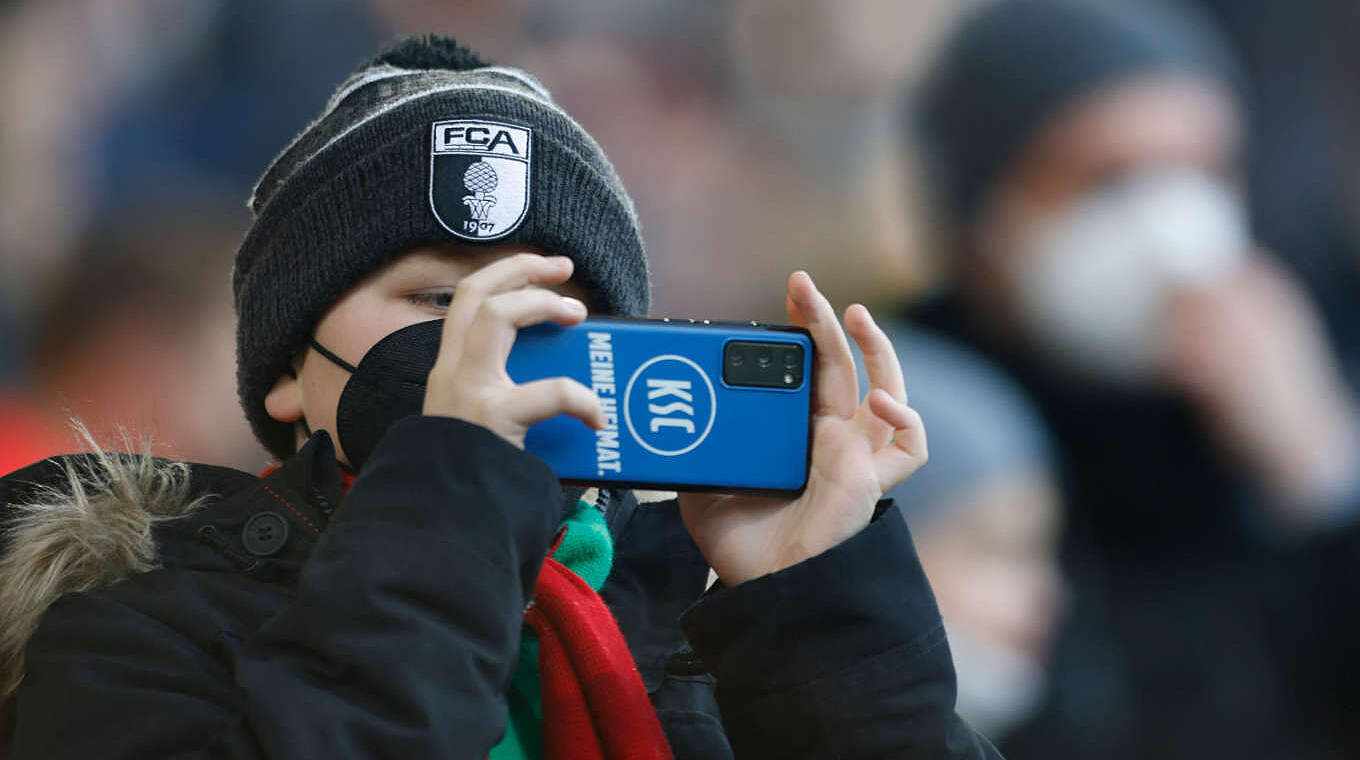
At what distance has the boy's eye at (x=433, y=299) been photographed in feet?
3.70

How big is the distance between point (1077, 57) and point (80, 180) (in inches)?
62.5

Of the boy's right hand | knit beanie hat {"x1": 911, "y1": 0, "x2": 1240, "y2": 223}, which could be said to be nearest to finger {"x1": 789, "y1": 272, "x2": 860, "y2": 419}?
the boy's right hand

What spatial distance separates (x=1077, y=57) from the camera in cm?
215

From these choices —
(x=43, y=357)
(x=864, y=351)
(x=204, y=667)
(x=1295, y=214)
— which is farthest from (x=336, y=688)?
(x=1295, y=214)

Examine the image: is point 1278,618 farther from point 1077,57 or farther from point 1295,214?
point 1077,57

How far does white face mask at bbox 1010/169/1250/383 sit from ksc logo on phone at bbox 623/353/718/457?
134 cm

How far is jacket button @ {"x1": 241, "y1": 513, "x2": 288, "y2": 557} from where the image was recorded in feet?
3.31

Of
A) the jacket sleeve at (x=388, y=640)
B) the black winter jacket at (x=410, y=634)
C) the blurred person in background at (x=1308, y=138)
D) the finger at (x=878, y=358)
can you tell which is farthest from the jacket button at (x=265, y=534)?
the blurred person in background at (x=1308, y=138)

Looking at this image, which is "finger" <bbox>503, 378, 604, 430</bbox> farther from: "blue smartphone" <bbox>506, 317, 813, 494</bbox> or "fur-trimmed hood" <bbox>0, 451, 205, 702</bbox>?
"fur-trimmed hood" <bbox>0, 451, 205, 702</bbox>

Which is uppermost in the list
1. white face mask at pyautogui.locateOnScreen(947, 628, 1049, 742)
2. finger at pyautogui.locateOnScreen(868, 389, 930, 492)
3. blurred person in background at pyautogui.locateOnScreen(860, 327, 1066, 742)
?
finger at pyautogui.locateOnScreen(868, 389, 930, 492)

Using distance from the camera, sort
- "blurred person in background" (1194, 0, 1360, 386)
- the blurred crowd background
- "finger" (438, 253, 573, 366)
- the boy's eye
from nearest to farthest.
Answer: "finger" (438, 253, 573, 366), the boy's eye, the blurred crowd background, "blurred person in background" (1194, 0, 1360, 386)

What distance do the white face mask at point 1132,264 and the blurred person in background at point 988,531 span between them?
17 cm

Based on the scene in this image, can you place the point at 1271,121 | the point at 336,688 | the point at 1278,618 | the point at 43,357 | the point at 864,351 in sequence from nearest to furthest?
1. the point at 336,688
2. the point at 864,351
3. the point at 43,357
4. the point at 1278,618
5. the point at 1271,121

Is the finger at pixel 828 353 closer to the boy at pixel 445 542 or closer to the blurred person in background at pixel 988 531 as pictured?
the boy at pixel 445 542
